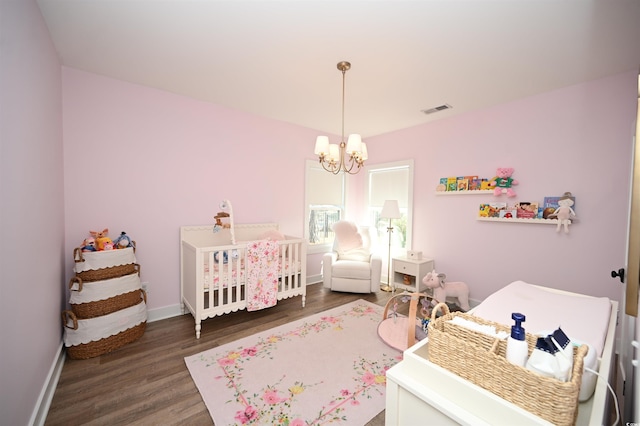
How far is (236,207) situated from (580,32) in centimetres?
336

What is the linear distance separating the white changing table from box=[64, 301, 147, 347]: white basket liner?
2.31 metres

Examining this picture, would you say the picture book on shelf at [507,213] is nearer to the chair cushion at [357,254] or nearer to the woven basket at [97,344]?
the chair cushion at [357,254]

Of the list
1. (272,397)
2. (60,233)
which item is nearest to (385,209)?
(272,397)

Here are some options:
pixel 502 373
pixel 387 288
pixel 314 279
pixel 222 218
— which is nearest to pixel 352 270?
pixel 387 288

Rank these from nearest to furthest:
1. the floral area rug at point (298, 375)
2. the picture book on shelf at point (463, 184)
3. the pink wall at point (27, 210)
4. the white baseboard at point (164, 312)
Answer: the pink wall at point (27, 210)
the floral area rug at point (298, 375)
the white baseboard at point (164, 312)
the picture book on shelf at point (463, 184)

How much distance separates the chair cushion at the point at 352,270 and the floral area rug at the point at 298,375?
90cm

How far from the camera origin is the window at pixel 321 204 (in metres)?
3.99

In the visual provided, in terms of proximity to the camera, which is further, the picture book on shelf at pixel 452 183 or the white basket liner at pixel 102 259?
the picture book on shelf at pixel 452 183

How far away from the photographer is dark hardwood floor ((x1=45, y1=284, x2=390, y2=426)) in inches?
58.3

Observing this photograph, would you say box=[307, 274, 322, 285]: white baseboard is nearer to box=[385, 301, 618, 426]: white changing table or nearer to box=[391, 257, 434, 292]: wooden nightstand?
box=[391, 257, 434, 292]: wooden nightstand

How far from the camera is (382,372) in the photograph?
6.24ft

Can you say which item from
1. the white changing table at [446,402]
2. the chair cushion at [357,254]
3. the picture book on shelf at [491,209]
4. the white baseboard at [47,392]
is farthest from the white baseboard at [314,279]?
the white changing table at [446,402]

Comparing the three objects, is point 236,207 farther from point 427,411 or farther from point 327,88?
point 427,411

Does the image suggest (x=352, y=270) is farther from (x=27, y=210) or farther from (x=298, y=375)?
(x=27, y=210)
